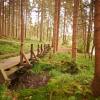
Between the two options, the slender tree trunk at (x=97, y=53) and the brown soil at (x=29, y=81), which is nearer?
the slender tree trunk at (x=97, y=53)

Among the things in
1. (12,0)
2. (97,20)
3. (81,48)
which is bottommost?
(81,48)

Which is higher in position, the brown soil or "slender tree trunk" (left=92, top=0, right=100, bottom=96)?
"slender tree trunk" (left=92, top=0, right=100, bottom=96)

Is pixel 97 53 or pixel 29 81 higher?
pixel 97 53

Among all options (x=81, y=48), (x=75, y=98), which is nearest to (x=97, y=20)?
(x=75, y=98)

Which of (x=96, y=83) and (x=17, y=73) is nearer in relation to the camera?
(x=96, y=83)

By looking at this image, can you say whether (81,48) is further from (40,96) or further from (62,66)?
(40,96)

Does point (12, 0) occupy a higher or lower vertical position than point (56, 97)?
higher

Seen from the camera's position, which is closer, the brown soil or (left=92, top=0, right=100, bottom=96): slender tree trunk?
(left=92, top=0, right=100, bottom=96): slender tree trunk

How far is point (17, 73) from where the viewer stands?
40.0ft

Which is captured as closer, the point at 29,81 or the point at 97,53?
the point at 97,53

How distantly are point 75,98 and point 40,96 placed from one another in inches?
41.1

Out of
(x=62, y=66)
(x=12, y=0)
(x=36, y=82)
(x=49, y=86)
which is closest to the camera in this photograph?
(x=49, y=86)

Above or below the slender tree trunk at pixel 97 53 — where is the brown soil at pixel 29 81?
below

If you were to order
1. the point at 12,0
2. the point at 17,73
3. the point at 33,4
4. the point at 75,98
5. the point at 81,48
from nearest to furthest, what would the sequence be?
the point at 75,98, the point at 17,73, the point at 81,48, the point at 12,0, the point at 33,4
